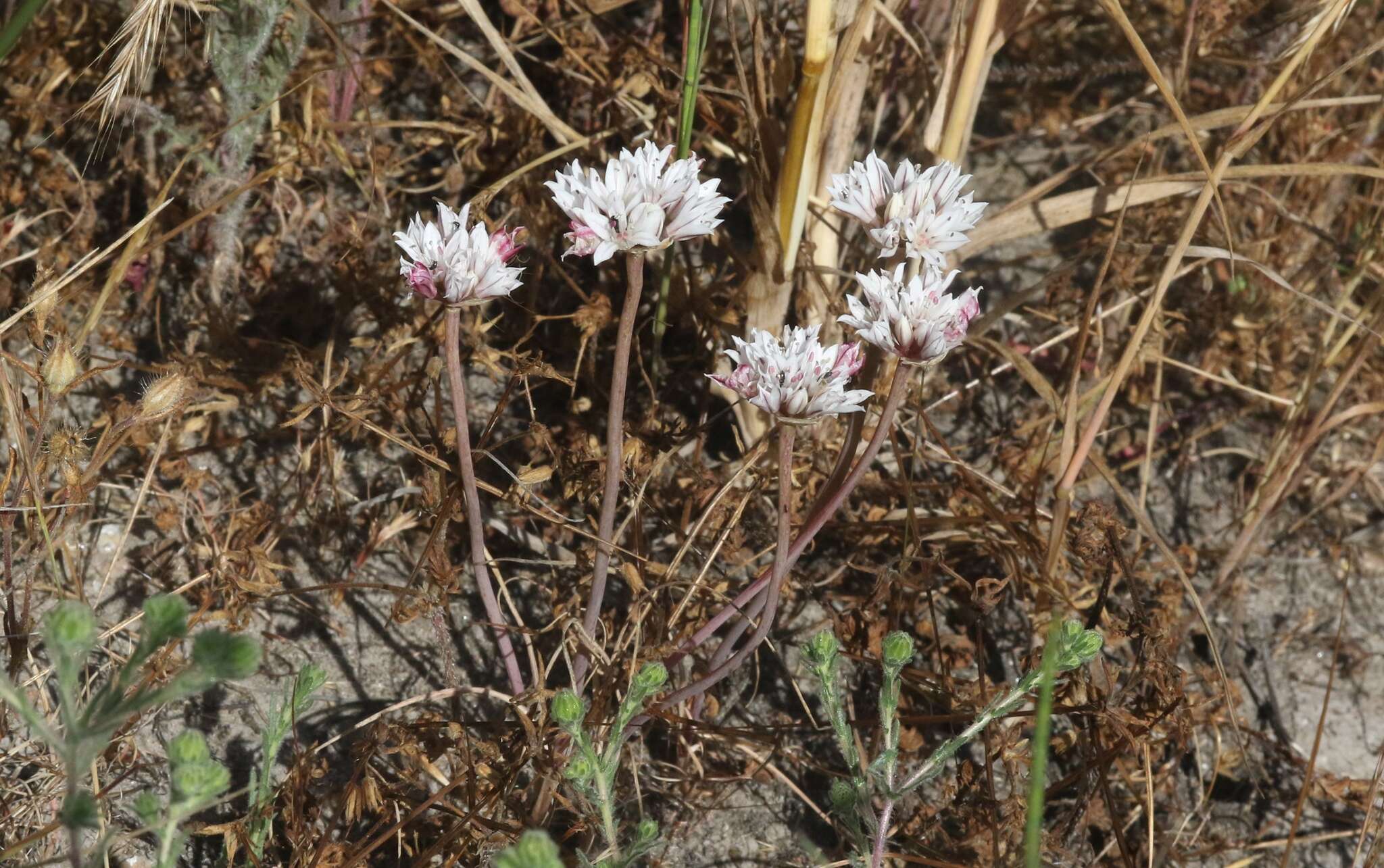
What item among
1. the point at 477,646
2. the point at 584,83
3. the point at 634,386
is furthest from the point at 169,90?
the point at 477,646

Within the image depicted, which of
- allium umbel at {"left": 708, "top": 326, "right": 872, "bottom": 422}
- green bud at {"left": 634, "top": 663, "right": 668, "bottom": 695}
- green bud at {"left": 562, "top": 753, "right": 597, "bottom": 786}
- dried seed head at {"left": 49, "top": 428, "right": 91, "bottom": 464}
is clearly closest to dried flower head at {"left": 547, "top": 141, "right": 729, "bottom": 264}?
allium umbel at {"left": 708, "top": 326, "right": 872, "bottom": 422}

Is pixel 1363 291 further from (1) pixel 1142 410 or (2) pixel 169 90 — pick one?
(2) pixel 169 90

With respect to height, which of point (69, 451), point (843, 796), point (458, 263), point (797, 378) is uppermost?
point (458, 263)

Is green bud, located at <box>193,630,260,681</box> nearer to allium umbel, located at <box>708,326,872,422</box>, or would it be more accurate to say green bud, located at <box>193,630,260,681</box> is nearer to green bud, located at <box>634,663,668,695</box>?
green bud, located at <box>634,663,668,695</box>

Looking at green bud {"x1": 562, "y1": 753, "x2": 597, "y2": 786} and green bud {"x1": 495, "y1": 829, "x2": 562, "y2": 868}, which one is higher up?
green bud {"x1": 495, "y1": 829, "x2": 562, "y2": 868}

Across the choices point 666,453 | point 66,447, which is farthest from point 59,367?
point 666,453

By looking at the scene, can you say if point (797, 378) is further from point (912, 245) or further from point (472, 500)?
point (472, 500)

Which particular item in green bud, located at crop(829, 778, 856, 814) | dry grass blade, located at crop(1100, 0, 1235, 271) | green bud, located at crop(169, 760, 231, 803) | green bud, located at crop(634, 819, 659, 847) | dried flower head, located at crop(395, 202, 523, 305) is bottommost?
green bud, located at crop(829, 778, 856, 814)
